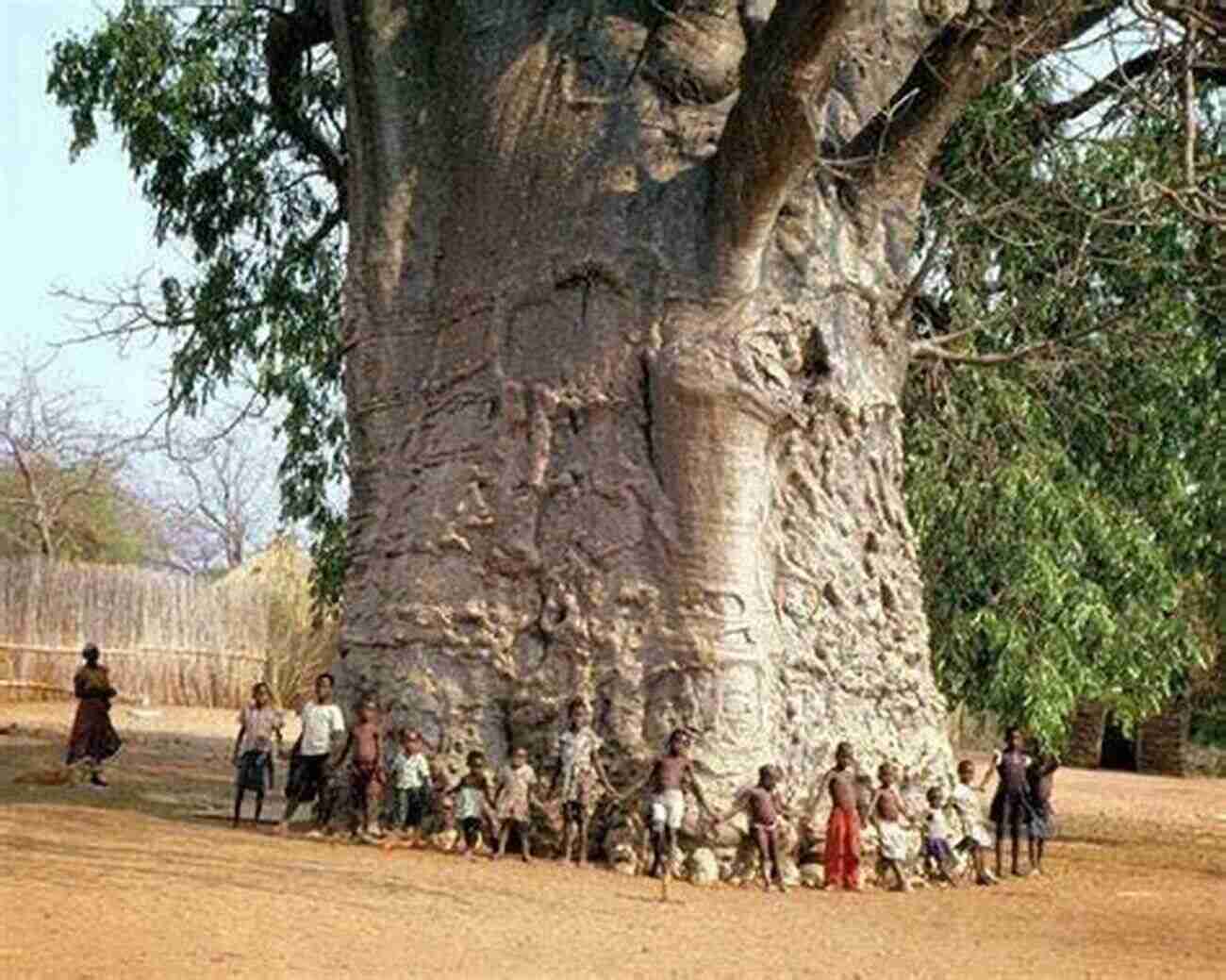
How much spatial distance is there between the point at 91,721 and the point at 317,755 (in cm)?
324

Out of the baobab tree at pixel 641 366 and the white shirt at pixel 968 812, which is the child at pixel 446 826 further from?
the white shirt at pixel 968 812

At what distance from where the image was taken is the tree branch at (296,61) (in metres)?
13.4

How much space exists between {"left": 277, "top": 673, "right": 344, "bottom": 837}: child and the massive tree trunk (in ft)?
0.87

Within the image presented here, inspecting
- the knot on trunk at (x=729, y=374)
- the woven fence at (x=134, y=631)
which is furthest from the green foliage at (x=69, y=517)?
the knot on trunk at (x=729, y=374)

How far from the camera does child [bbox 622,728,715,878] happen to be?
10.0m

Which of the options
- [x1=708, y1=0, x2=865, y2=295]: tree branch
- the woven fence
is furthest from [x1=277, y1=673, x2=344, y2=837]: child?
the woven fence

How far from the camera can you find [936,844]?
441 inches

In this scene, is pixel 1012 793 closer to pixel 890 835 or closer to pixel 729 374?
pixel 890 835

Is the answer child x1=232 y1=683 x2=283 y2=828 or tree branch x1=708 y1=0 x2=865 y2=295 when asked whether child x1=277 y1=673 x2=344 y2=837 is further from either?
tree branch x1=708 y1=0 x2=865 y2=295

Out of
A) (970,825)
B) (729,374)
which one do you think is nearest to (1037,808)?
(970,825)

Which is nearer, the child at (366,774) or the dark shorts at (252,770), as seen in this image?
the child at (366,774)

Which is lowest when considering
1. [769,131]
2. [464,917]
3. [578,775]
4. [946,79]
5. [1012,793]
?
[464,917]

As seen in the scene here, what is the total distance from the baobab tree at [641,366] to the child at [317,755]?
0.24 metres

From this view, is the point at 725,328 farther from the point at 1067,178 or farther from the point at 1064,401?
the point at 1064,401
